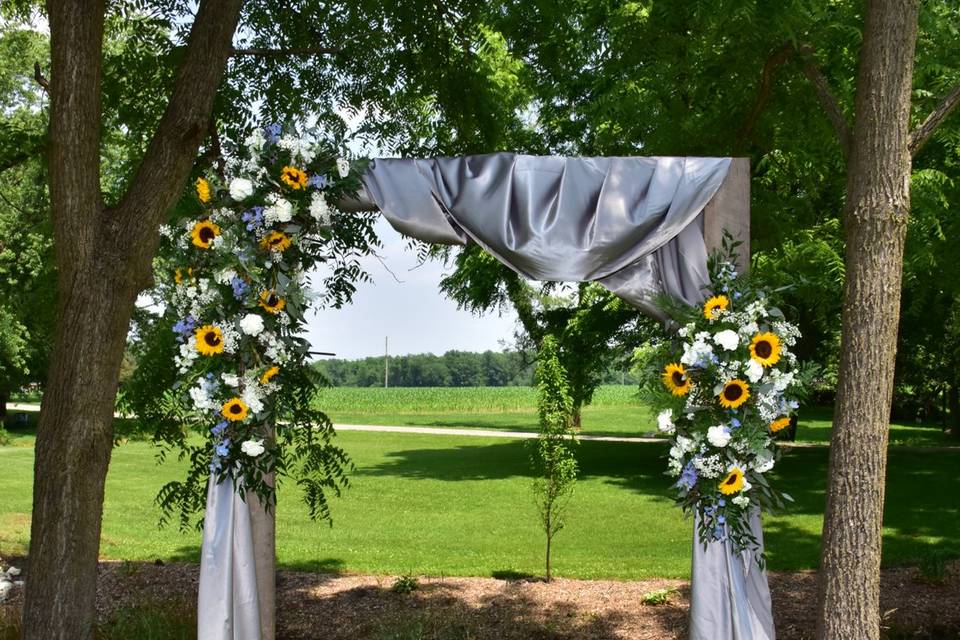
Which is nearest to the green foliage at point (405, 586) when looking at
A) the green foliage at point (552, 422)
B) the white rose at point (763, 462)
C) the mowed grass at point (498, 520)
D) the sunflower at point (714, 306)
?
the mowed grass at point (498, 520)

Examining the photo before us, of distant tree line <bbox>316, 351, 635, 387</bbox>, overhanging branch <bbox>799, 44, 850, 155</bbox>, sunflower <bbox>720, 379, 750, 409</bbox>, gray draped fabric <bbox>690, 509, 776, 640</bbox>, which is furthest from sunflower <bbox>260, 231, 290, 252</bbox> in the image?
distant tree line <bbox>316, 351, 635, 387</bbox>

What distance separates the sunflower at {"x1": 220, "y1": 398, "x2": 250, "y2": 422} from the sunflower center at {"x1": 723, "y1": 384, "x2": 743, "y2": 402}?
7.59 ft

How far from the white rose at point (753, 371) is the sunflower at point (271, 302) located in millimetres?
2285

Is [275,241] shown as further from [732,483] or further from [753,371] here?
[732,483]

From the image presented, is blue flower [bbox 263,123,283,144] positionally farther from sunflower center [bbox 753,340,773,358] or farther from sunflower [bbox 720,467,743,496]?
sunflower [bbox 720,467,743,496]

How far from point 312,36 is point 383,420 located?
28.3 meters

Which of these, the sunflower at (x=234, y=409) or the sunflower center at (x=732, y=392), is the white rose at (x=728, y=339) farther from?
the sunflower at (x=234, y=409)

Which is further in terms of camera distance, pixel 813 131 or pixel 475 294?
pixel 475 294

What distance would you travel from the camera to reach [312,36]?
706 cm

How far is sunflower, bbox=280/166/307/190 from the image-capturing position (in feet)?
→ 15.4

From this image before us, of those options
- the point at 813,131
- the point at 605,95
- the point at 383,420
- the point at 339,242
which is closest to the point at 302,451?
the point at 339,242

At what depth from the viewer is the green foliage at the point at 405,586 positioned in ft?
23.8

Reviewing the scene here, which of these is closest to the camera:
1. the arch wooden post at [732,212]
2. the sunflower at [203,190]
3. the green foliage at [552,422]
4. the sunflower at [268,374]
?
the sunflower at [268,374]

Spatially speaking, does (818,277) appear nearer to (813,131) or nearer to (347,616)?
(813,131)
